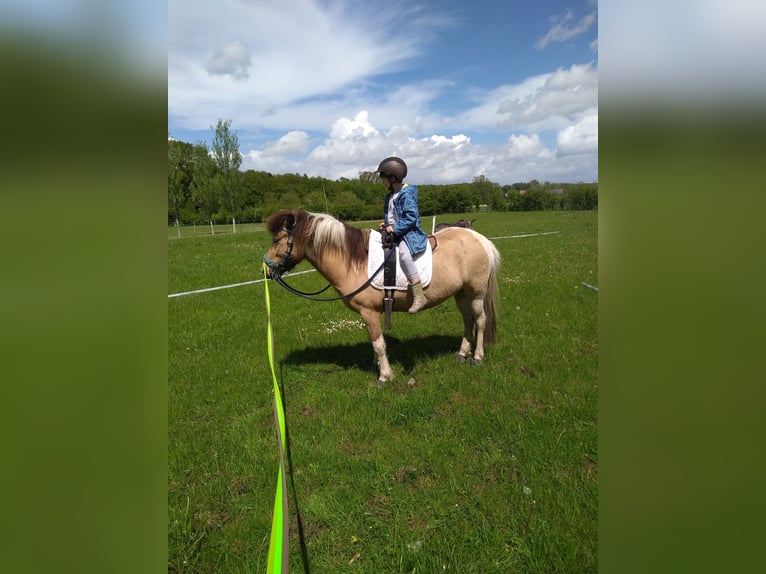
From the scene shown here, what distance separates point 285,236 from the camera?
5.71 metres

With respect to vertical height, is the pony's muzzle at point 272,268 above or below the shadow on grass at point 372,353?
above

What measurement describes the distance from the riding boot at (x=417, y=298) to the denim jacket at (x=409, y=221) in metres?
0.46

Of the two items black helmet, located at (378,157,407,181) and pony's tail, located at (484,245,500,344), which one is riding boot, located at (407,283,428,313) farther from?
black helmet, located at (378,157,407,181)

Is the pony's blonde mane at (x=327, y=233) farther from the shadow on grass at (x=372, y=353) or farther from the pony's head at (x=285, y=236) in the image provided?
the shadow on grass at (x=372, y=353)

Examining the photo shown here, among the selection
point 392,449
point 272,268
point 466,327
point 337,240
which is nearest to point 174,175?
point 392,449

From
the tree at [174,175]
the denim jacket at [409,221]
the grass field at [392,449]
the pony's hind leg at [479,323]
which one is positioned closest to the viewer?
the tree at [174,175]

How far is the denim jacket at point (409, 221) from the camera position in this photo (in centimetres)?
541

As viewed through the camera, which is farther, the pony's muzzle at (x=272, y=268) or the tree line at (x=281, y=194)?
the tree line at (x=281, y=194)

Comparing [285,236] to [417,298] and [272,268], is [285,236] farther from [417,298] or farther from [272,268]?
[417,298]

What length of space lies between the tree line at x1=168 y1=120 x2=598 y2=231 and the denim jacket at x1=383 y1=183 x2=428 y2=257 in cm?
2779

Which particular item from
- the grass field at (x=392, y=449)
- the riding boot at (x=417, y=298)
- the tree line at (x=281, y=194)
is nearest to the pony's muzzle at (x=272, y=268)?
the grass field at (x=392, y=449)

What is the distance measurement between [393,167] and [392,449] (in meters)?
3.55
